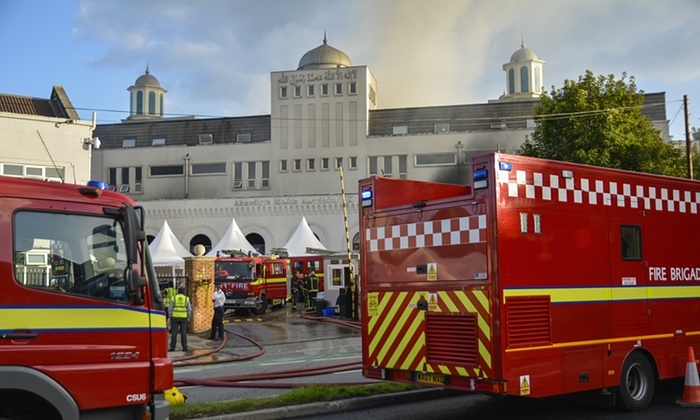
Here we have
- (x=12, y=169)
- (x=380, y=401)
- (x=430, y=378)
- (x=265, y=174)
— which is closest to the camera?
(x=430, y=378)

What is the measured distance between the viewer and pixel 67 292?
5.91m

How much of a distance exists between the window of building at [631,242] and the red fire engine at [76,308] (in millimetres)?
6131

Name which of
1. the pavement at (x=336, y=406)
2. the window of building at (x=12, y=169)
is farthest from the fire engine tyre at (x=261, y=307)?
the pavement at (x=336, y=406)

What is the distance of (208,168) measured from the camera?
58625 millimetres

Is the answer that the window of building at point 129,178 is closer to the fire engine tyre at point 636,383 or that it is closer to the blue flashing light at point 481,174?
the fire engine tyre at point 636,383

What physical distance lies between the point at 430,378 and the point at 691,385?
→ 12.7ft

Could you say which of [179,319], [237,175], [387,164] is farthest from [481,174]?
[237,175]

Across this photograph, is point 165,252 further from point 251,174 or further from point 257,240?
point 251,174

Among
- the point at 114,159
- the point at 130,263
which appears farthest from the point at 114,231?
the point at 114,159

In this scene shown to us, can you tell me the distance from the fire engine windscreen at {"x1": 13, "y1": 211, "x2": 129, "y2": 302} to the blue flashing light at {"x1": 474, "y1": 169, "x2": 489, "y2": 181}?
3.99m

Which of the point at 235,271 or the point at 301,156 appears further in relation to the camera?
the point at 301,156

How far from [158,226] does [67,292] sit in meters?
52.4

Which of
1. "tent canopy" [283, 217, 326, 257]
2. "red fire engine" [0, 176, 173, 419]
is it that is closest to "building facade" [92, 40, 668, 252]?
"tent canopy" [283, 217, 326, 257]

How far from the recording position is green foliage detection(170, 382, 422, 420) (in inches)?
348
